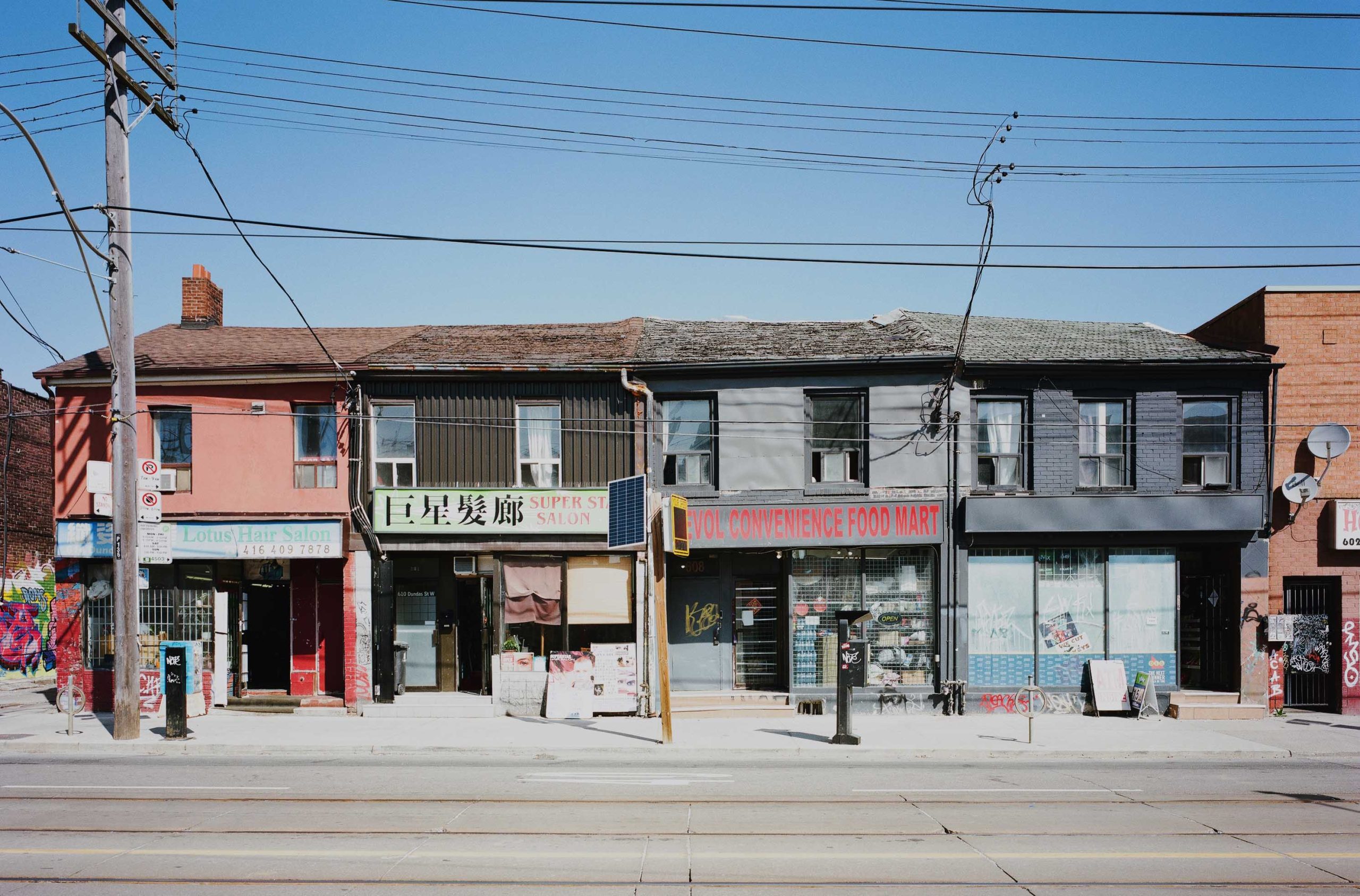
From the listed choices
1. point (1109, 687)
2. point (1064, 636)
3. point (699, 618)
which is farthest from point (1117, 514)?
point (699, 618)

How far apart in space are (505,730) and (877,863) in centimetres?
954

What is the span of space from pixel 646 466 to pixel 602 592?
261cm

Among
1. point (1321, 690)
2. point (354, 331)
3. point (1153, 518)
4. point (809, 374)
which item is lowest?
point (1321, 690)

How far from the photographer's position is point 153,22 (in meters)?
15.0

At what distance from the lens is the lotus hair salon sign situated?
60.4 ft

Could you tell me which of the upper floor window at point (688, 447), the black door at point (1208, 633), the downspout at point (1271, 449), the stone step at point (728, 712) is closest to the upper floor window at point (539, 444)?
the upper floor window at point (688, 447)

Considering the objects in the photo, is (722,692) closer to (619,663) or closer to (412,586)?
(619,663)

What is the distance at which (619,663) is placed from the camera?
18625 mm

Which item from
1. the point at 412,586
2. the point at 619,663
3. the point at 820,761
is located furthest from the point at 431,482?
the point at 820,761

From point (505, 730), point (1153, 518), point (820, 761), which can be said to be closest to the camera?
point (820, 761)

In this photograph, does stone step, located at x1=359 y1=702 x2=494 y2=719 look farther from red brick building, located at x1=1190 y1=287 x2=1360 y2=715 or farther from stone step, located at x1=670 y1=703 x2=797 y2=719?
red brick building, located at x1=1190 y1=287 x2=1360 y2=715

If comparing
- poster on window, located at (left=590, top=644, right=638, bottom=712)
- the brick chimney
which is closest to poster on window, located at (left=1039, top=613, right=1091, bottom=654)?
poster on window, located at (left=590, top=644, right=638, bottom=712)

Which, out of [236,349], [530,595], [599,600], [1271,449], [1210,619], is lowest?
[1210,619]

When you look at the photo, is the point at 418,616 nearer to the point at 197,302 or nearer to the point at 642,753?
the point at 642,753
